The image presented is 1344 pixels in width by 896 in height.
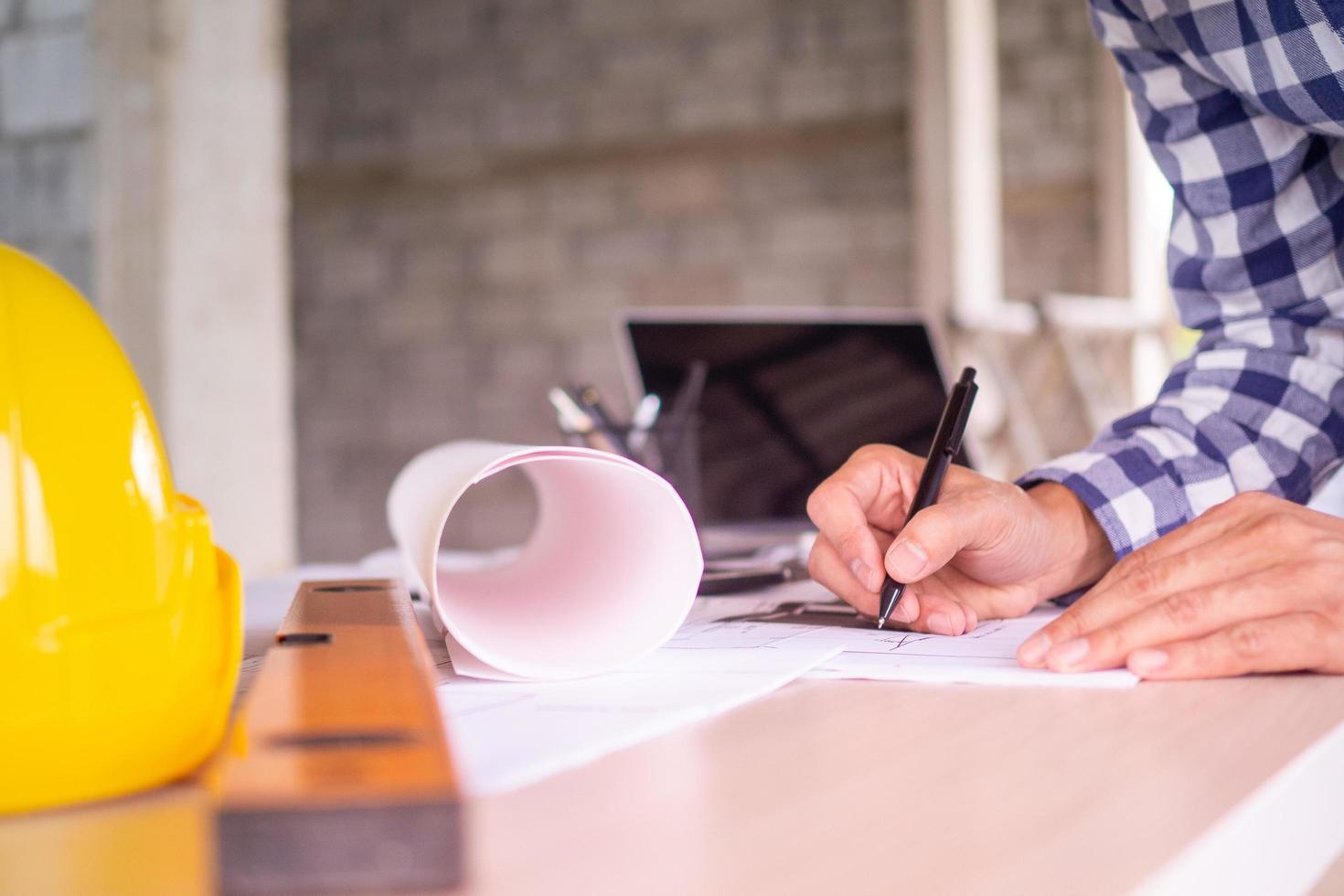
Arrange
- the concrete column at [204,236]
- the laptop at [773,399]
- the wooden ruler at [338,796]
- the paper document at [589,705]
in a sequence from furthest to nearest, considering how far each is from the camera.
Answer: the concrete column at [204,236]
the laptop at [773,399]
the paper document at [589,705]
the wooden ruler at [338,796]

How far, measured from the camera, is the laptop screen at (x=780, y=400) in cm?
135

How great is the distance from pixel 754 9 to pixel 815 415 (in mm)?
5230

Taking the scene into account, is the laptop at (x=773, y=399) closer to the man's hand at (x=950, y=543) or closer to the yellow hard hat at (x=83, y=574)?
the man's hand at (x=950, y=543)

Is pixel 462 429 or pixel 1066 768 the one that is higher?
pixel 1066 768

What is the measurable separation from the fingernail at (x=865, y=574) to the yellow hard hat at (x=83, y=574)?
0.40 meters

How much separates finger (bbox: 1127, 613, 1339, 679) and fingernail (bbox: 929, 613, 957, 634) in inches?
5.9

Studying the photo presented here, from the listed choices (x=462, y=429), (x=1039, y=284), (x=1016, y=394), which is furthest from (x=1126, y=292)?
(x=462, y=429)

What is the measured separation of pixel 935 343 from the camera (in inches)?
59.1

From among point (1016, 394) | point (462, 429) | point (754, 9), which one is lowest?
point (462, 429)

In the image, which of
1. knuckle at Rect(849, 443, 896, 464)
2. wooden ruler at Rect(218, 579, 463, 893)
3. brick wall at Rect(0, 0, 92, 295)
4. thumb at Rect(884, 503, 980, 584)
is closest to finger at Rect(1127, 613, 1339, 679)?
thumb at Rect(884, 503, 980, 584)

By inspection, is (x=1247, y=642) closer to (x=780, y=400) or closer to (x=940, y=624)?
(x=940, y=624)

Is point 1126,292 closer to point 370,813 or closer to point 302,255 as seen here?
point 302,255

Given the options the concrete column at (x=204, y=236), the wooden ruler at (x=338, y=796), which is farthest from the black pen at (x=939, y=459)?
the concrete column at (x=204, y=236)

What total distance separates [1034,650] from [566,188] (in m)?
6.34
